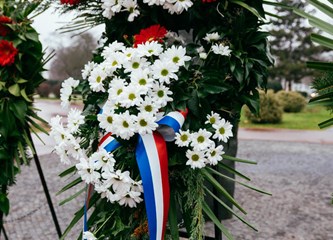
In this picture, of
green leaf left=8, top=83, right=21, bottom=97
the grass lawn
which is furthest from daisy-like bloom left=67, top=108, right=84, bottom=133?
the grass lawn

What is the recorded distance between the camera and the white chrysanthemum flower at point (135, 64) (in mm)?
1567

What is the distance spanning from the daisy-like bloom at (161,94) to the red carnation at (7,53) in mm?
885

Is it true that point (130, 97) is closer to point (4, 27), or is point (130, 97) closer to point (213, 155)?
point (213, 155)

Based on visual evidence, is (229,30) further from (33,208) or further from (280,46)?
(280,46)

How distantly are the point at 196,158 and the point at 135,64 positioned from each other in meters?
0.44

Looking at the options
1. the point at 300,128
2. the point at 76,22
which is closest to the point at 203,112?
the point at 76,22

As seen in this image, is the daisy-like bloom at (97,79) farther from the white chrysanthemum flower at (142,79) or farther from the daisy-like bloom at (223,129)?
the daisy-like bloom at (223,129)

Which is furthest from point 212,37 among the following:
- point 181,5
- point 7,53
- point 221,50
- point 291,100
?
point 291,100

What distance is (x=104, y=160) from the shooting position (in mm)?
1499

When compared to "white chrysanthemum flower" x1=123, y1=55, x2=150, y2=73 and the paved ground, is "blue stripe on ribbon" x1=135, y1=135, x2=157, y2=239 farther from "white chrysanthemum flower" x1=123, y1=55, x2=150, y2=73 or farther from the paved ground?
the paved ground

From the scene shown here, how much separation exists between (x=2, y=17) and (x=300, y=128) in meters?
11.1

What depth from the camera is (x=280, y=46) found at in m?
29.3

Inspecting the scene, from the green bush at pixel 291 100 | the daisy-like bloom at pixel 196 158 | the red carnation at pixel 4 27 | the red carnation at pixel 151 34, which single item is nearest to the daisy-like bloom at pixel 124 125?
the daisy-like bloom at pixel 196 158

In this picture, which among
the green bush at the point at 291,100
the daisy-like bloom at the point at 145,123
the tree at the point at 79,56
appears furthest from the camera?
the green bush at the point at 291,100
